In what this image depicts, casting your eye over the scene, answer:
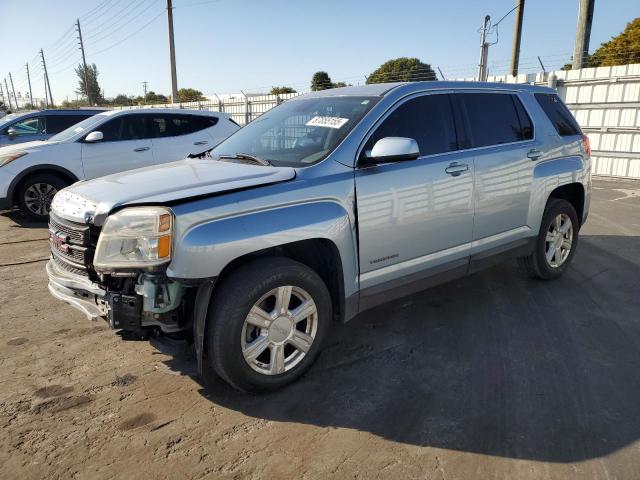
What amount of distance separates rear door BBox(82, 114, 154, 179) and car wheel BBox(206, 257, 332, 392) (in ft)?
20.3

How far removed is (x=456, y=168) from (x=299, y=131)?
1242 mm

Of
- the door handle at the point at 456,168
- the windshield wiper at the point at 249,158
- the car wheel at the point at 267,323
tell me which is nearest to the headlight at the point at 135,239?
the car wheel at the point at 267,323

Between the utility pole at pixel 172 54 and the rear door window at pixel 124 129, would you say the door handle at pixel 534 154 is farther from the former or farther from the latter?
the utility pole at pixel 172 54

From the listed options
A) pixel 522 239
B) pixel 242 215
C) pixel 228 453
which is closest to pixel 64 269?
pixel 242 215

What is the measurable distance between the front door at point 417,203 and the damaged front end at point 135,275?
4.09 feet

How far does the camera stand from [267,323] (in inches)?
114

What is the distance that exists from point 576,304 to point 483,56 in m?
12.7

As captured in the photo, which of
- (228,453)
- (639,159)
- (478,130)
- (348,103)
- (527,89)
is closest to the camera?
(228,453)

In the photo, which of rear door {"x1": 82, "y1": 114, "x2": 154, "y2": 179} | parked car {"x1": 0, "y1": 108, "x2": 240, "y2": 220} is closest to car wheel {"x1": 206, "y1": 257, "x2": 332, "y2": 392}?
parked car {"x1": 0, "y1": 108, "x2": 240, "y2": 220}

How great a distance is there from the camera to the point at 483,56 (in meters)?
15.1

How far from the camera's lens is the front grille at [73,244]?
2.88 m

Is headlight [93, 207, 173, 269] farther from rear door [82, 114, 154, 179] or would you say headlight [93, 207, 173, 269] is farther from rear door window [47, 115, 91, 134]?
rear door window [47, 115, 91, 134]

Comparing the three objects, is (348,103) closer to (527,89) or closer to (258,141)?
(258,141)

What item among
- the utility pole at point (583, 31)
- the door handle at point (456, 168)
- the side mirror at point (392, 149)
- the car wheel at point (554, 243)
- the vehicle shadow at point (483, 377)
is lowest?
the vehicle shadow at point (483, 377)
